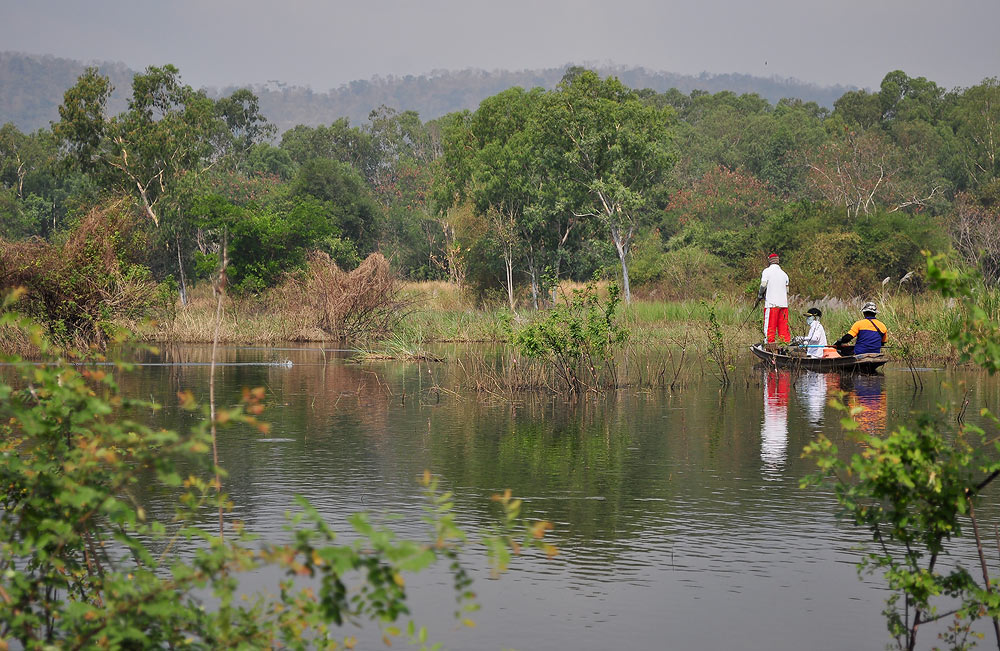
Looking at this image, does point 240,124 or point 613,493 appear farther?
point 240,124

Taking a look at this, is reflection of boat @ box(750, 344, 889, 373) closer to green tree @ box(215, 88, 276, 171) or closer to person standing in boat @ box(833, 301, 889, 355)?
person standing in boat @ box(833, 301, 889, 355)

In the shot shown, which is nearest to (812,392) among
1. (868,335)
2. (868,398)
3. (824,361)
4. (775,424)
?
(868,398)

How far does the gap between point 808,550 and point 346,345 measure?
2718 cm

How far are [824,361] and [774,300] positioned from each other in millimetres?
2771

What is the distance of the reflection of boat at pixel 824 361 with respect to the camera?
79.8ft

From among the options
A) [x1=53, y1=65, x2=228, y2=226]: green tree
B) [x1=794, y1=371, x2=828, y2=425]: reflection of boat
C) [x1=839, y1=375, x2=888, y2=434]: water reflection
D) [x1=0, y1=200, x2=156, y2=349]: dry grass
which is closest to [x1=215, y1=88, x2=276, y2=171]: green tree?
[x1=53, y1=65, x2=228, y2=226]: green tree

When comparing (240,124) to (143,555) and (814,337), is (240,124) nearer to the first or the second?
(814,337)

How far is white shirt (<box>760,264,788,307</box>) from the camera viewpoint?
2747cm

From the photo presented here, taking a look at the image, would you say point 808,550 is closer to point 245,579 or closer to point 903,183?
point 245,579

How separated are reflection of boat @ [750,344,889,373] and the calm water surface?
92 centimetres

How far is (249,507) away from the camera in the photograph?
10.9 metres

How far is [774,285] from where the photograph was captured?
27.6 metres

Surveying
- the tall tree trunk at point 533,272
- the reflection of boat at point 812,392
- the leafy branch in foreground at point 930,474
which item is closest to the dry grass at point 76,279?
the reflection of boat at point 812,392

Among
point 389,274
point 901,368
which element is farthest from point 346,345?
point 901,368
